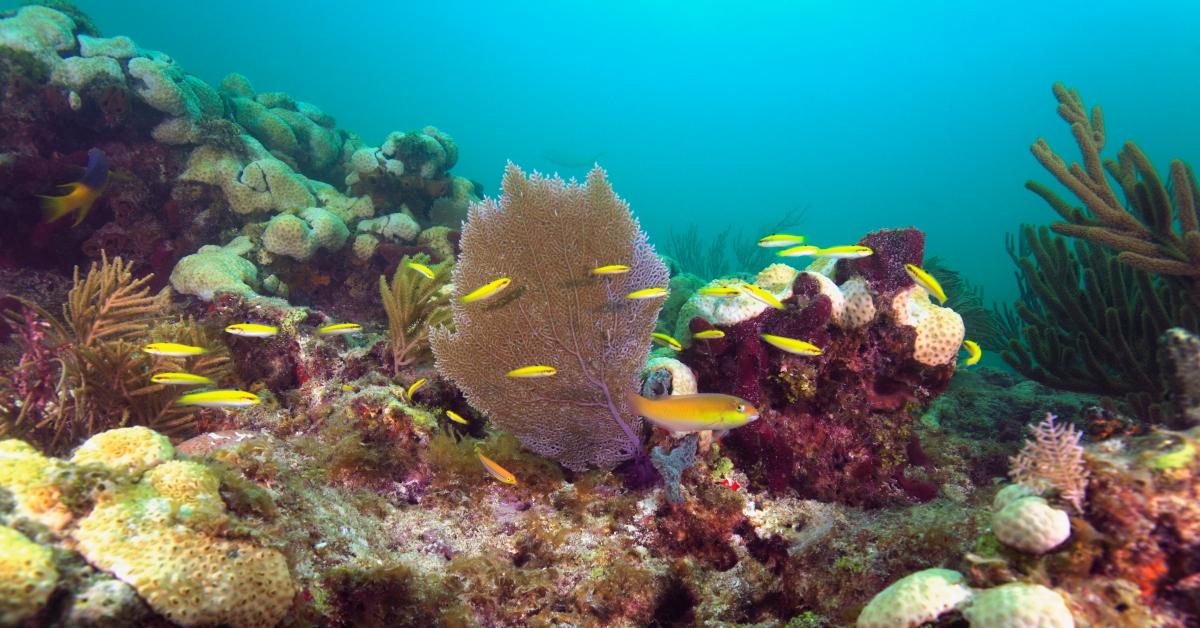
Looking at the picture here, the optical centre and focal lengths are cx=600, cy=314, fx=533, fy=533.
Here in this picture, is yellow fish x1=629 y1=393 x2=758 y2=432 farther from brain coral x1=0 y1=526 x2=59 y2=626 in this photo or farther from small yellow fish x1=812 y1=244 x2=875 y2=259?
brain coral x1=0 y1=526 x2=59 y2=626

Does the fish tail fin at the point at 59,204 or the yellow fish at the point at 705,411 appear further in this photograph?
the fish tail fin at the point at 59,204

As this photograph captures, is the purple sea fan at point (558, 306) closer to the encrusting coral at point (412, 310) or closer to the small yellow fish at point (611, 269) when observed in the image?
the small yellow fish at point (611, 269)

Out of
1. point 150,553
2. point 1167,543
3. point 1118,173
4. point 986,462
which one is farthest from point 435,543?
point 1118,173

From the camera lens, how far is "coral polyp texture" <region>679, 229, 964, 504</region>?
13.3 feet

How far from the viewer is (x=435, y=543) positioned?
11.3ft

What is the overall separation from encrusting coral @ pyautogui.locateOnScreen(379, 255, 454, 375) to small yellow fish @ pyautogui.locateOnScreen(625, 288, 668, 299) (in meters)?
2.30

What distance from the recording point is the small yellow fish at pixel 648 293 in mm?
3752

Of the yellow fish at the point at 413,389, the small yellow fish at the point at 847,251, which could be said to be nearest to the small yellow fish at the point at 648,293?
the small yellow fish at the point at 847,251

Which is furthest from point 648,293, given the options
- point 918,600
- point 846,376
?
point 918,600

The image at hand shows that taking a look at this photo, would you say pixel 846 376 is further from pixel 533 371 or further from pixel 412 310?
pixel 412 310

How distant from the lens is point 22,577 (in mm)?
1649

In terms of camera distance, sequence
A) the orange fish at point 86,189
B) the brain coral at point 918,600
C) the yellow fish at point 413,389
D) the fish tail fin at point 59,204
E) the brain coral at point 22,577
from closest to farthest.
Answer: the brain coral at point 22,577 < the brain coral at point 918,600 < the yellow fish at point 413,389 < the orange fish at point 86,189 < the fish tail fin at point 59,204

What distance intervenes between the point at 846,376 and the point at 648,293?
5.74 feet

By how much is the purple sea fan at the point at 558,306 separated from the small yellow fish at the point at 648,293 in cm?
14
